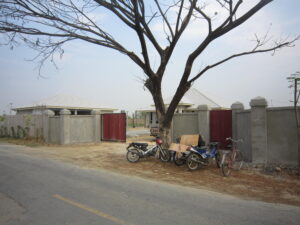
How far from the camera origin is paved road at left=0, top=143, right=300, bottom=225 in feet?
13.9

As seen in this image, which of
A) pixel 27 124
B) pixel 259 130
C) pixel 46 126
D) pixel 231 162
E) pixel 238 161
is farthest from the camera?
pixel 27 124

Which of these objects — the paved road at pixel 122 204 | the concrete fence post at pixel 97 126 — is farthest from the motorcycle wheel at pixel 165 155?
the concrete fence post at pixel 97 126

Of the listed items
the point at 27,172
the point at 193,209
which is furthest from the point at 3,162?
the point at 193,209

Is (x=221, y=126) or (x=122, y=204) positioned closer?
(x=122, y=204)

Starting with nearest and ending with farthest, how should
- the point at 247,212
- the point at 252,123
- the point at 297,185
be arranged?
the point at 247,212
the point at 297,185
the point at 252,123

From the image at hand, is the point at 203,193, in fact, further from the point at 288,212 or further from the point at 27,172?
the point at 27,172

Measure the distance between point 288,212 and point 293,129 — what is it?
14.6 feet

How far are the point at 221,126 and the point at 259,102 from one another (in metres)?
2.45

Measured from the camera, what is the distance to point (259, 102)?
29.8 feet

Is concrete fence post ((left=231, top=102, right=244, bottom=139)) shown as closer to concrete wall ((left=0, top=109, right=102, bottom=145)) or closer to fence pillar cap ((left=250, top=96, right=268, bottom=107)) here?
fence pillar cap ((left=250, top=96, right=268, bottom=107))

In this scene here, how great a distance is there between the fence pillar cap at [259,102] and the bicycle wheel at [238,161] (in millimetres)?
1897

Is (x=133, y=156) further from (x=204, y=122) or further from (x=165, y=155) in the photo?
(x=204, y=122)

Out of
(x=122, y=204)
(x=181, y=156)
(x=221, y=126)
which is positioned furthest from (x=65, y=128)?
(x=122, y=204)

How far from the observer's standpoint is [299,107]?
27.0 feet
